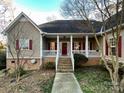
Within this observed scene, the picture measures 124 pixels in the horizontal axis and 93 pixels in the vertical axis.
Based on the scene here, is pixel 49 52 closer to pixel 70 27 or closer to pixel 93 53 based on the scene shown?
pixel 70 27

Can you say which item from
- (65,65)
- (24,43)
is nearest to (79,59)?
(65,65)

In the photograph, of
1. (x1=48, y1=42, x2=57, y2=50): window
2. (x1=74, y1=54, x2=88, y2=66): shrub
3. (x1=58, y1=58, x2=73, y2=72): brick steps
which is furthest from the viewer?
(x1=48, y1=42, x2=57, y2=50): window

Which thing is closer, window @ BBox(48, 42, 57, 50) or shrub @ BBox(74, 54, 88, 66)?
shrub @ BBox(74, 54, 88, 66)

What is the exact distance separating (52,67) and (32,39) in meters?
3.97

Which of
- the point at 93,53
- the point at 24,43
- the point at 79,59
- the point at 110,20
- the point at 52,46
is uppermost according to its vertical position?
the point at 110,20

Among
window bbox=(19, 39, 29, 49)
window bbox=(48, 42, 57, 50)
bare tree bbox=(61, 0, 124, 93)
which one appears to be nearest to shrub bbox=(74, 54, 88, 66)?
window bbox=(48, 42, 57, 50)

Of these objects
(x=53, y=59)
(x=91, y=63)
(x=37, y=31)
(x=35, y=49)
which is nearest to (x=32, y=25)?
(x=37, y=31)

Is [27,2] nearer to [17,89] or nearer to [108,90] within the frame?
[17,89]

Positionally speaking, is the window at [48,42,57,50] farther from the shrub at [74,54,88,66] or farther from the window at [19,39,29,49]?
the shrub at [74,54,88,66]

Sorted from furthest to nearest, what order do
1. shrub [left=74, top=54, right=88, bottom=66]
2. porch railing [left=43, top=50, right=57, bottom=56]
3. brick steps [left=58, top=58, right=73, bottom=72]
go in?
porch railing [left=43, top=50, right=57, bottom=56] < shrub [left=74, top=54, right=88, bottom=66] < brick steps [left=58, top=58, right=73, bottom=72]

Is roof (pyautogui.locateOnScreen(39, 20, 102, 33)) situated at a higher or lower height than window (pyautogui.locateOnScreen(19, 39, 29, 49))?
higher

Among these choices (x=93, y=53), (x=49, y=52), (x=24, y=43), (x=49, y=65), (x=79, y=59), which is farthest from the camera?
(x=93, y=53)

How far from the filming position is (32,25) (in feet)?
71.5

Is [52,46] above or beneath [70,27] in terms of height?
beneath
